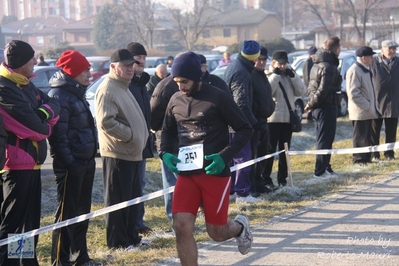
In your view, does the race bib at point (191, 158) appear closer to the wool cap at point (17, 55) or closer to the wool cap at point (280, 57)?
the wool cap at point (17, 55)

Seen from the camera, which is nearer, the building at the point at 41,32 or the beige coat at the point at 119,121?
the beige coat at the point at 119,121

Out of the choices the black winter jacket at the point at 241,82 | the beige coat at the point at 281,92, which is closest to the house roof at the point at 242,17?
the beige coat at the point at 281,92

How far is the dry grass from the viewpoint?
7.20m

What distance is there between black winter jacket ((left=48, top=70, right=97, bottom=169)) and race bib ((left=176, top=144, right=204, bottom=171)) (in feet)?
3.23

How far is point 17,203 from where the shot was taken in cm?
603

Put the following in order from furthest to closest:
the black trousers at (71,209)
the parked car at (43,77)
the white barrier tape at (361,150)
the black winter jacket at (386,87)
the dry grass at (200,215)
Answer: the parked car at (43,77), the black winter jacket at (386,87), the white barrier tape at (361,150), the dry grass at (200,215), the black trousers at (71,209)

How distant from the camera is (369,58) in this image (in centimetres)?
1248

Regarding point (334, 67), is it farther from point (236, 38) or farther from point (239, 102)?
point (236, 38)

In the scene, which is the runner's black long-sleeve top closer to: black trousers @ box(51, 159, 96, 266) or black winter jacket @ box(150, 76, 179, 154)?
black trousers @ box(51, 159, 96, 266)

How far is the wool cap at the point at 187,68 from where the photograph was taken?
6.08 metres

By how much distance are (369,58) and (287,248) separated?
6033 mm

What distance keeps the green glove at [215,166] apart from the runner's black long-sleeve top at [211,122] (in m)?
0.06

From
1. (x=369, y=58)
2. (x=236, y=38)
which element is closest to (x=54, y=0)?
(x=236, y=38)

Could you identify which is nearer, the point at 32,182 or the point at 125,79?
the point at 32,182
